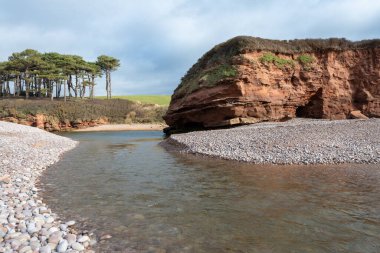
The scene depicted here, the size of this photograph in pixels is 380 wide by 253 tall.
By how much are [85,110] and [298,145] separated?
4802cm

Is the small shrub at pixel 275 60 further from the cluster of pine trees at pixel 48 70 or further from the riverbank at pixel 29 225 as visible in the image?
the cluster of pine trees at pixel 48 70

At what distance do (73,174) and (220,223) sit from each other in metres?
7.61

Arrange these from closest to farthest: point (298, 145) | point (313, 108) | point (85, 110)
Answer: point (298, 145) → point (313, 108) → point (85, 110)

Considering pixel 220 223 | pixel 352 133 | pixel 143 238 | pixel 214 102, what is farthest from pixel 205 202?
pixel 214 102

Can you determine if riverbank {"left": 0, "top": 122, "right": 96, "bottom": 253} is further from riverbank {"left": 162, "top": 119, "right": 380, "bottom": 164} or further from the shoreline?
the shoreline

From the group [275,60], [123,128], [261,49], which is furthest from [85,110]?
[275,60]

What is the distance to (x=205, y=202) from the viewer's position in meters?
7.90

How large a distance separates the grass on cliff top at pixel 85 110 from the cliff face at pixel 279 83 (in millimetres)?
26676

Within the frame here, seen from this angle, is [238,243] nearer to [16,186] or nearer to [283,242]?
[283,242]

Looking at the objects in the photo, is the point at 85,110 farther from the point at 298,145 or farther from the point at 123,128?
the point at 298,145

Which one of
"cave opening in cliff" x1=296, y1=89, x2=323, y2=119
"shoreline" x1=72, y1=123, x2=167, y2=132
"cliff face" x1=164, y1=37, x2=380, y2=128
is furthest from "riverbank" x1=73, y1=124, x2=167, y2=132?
"cave opening in cliff" x1=296, y1=89, x2=323, y2=119

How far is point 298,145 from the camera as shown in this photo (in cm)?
1542

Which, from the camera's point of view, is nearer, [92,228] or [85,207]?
[92,228]

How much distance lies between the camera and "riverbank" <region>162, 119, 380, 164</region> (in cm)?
1340
